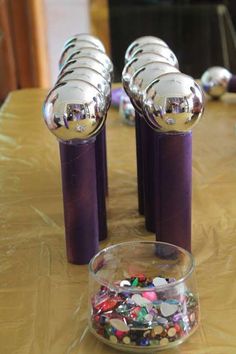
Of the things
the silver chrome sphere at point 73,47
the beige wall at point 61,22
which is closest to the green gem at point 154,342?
the silver chrome sphere at point 73,47

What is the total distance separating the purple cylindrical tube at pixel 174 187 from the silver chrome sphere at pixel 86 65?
16 cm

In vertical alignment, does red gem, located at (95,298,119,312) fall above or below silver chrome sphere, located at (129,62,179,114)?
below

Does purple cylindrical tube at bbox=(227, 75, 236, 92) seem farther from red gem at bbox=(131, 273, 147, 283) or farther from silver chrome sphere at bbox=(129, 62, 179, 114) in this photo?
red gem at bbox=(131, 273, 147, 283)

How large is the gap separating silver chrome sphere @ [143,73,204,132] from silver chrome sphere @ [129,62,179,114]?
0.12ft

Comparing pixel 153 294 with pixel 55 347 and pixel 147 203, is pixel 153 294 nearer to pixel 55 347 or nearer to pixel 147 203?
pixel 55 347

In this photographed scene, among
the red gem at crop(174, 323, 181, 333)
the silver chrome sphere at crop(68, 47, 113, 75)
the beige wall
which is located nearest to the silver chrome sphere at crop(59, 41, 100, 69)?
the silver chrome sphere at crop(68, 47, 113, 75)

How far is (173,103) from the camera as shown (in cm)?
67

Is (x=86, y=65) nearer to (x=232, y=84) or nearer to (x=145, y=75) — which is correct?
(x=145, y=75)

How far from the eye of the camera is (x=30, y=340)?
60cm

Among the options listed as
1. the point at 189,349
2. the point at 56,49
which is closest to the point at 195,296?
the point at 189,349

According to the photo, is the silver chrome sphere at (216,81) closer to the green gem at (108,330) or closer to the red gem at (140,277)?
the red gem at (140,277)

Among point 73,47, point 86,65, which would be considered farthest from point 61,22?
point 86,65

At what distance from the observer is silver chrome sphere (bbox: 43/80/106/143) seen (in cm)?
67

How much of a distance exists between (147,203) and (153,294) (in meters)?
0.28
